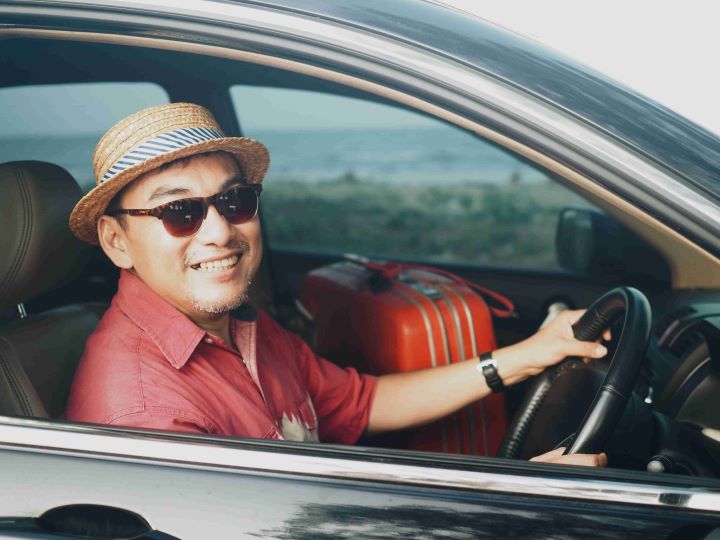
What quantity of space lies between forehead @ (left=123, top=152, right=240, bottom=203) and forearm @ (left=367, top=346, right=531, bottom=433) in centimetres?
74

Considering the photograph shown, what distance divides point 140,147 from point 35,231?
10.8 inches

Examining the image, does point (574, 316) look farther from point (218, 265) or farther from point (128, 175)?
point (128, 175)

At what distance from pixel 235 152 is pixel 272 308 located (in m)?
1.20

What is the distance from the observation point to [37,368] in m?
1.86

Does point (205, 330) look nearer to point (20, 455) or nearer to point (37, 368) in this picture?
point (37, 368)

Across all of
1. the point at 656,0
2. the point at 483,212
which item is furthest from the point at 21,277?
the point at 483,212

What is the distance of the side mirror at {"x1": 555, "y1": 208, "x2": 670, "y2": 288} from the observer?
286 centimetres

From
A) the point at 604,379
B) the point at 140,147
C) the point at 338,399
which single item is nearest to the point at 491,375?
the point at 338,399

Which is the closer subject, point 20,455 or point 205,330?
point 20,455

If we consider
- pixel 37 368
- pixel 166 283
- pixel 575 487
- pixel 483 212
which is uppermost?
pixel 483 212

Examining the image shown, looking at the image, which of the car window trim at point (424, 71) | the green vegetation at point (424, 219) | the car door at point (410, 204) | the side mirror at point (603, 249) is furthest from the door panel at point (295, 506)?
the green vegetation at point (424, 219)

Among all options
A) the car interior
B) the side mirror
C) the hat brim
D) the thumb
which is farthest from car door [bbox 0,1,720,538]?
the side mirror

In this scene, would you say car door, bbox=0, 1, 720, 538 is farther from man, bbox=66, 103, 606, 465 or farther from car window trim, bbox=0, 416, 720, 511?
man, bbox=66, 103, 606, 465

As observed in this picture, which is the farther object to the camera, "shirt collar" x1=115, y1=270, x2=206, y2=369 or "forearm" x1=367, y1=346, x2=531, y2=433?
"forearm" x1=367, y1=346, x2=531, y2=433
